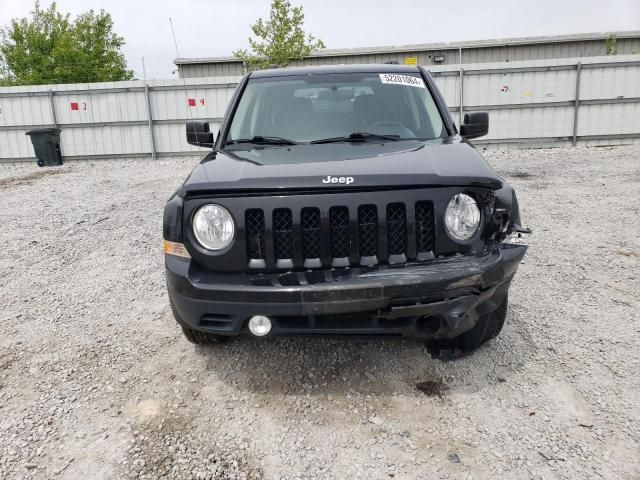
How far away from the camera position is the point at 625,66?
43.2ft

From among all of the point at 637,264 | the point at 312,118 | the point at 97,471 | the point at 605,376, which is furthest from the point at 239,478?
the point at 637,264

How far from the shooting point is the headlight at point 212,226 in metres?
2.39

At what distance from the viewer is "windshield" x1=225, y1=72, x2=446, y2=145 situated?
338 cm

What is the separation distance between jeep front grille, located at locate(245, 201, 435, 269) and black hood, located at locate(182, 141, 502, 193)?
0.41 ft

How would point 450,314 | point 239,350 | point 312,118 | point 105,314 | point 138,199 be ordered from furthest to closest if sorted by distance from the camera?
point 138,199
point 105,314
point 312,118
point 239,350
point 450,314

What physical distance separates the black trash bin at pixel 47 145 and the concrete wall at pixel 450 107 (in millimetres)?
600

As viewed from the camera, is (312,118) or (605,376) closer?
(605,376)

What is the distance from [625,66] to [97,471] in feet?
50.7

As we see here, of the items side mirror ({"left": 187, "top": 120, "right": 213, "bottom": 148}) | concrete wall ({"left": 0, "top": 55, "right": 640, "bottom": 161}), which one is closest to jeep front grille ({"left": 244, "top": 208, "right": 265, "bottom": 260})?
side mirror ({"left": 187, "top": 120, "right": 213, "bottom": 148})

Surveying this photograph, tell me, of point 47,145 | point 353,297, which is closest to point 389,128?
point 353,297

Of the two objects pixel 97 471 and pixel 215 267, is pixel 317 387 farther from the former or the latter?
pixel 97 471

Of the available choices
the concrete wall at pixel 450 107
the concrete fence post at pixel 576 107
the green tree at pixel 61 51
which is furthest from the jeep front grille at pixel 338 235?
the green tree at pixel 61 51

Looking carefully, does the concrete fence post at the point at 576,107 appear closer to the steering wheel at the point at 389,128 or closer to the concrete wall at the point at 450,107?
the concrete wall at the point at 450,107

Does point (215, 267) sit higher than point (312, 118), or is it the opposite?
point (312, 118)
